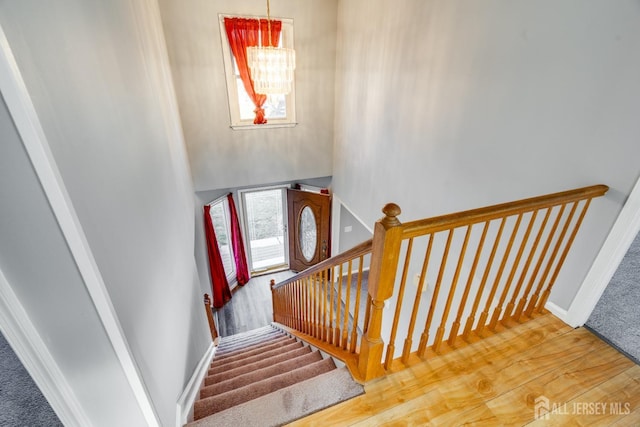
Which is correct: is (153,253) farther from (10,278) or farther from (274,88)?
(274,88)

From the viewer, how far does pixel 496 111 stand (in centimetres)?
206

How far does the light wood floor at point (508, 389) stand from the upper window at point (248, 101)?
4.12 m

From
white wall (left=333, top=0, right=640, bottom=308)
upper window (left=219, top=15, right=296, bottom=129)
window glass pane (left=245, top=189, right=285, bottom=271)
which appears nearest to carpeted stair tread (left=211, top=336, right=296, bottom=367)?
white wall (left=333, top=0, right=640, bottom=308)

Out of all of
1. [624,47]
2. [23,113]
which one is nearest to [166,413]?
[23,113]

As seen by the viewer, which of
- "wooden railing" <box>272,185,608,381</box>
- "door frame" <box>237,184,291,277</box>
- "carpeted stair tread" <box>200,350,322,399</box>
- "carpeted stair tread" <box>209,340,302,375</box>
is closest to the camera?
"wooden railing" <box>272,185,608,381</box>

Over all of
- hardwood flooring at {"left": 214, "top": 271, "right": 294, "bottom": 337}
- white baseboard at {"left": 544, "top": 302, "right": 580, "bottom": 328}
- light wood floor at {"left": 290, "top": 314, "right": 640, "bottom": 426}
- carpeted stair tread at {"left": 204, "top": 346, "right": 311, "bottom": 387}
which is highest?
white baseboard at {"left": 544, "top": 302, "right": 580, "bottom": 328}

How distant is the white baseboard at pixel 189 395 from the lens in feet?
6.40

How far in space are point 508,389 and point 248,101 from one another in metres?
4.63

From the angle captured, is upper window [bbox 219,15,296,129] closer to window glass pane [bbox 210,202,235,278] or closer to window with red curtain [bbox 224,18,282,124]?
window with red curtain [bbox 224,18,282,124]

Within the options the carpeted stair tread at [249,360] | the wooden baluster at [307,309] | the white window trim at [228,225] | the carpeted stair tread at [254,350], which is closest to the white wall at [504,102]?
the wooden baluster at [307,309]

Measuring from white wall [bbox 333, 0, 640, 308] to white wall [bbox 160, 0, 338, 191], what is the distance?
3.20 ft

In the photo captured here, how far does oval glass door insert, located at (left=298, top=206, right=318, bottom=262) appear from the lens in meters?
6.16

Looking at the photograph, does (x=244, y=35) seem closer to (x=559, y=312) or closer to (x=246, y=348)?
(x=246, y=348)

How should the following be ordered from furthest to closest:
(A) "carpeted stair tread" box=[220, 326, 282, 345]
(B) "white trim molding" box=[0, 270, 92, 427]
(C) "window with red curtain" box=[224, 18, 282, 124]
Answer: (A) "carpeted stair tread" box=[220, 326, 282, 345] → (C) "window with red curtain" box=[224, 18, 282, 124] → (B) "white trim molding" box=[0, 270, 92, 427]
